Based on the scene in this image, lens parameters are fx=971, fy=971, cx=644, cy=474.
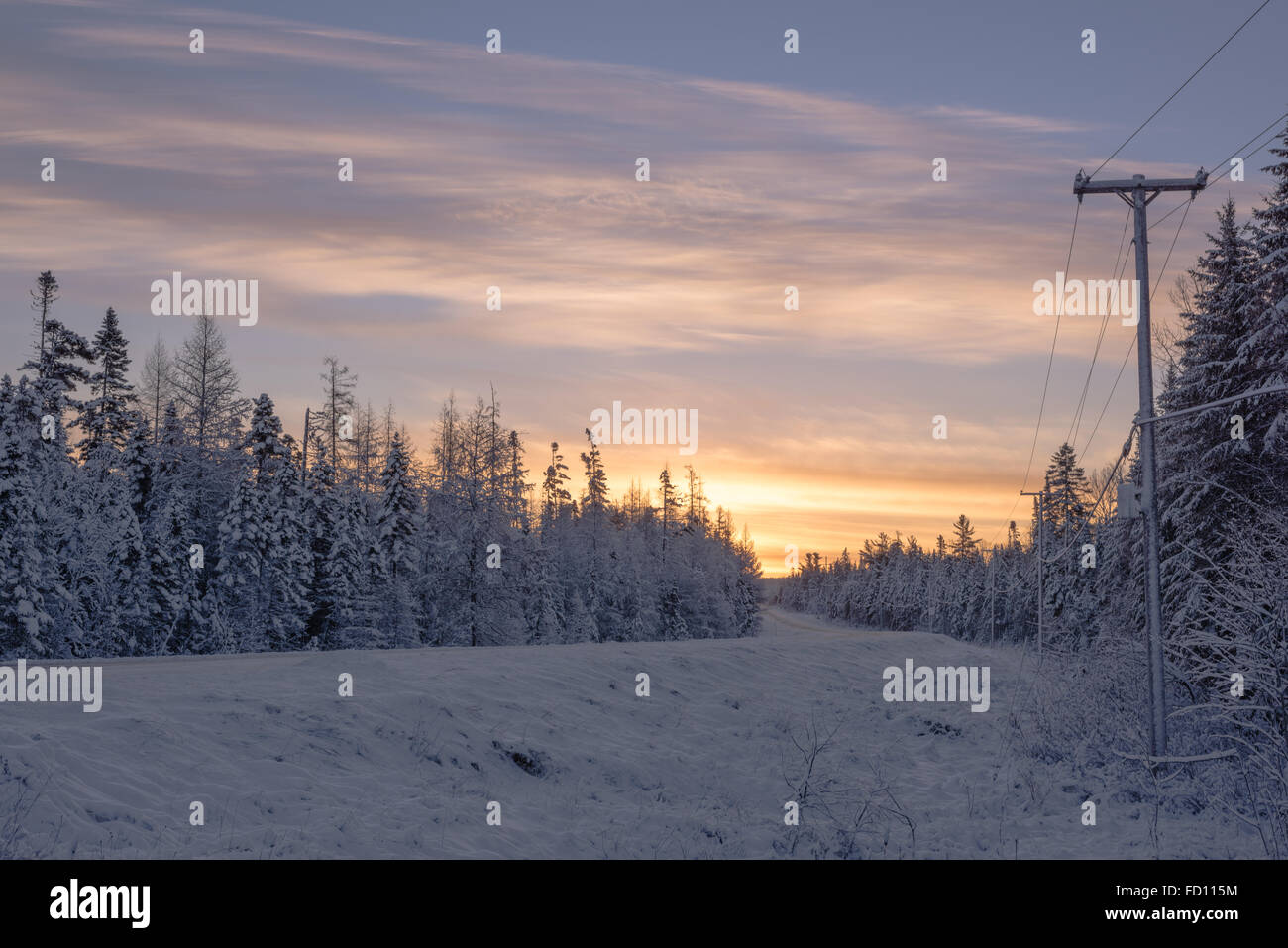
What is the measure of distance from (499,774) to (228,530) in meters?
29.3

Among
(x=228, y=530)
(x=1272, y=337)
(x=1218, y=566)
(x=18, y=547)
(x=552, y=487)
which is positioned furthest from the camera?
(x=552, y=487)

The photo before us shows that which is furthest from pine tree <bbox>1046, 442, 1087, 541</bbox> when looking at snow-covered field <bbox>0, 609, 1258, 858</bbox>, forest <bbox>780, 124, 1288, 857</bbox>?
snow-covered field <bbox>0, 609, 1258, 858</bbox>

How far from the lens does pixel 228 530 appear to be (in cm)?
4231


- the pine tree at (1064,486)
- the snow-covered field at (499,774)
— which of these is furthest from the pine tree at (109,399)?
the pine tree at (1064,486)

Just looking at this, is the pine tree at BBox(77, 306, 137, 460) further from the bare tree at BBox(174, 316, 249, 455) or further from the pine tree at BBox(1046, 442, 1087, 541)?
the pine tree at BBox(1046, 442, 1087, 541)

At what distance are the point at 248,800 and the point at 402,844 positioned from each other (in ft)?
7.81

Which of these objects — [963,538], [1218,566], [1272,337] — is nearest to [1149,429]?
[1218,566]

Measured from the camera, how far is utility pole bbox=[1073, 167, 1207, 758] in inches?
722

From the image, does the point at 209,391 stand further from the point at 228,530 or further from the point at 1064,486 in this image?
the point at 1064,486

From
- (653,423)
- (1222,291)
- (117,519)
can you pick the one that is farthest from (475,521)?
(1222,291)

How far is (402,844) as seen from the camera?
41.5 ft

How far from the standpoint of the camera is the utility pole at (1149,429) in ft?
60.1
